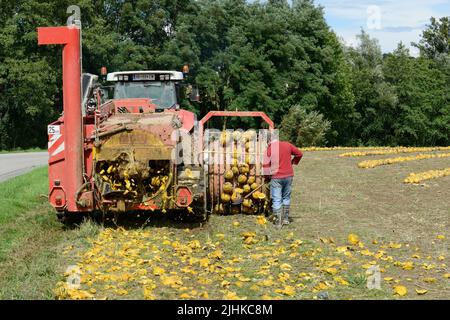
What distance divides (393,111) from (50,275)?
2359 inches

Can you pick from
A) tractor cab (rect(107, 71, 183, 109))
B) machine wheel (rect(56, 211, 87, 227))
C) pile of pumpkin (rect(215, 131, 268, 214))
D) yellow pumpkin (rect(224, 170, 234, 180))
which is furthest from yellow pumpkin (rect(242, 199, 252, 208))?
machine wheel (rect(56, 211, 87, 227))

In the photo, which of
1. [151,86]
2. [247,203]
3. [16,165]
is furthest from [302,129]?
[247,203]

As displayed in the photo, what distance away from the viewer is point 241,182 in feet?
40.2

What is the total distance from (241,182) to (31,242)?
4.33m

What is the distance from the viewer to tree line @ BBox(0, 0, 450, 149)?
42.2m

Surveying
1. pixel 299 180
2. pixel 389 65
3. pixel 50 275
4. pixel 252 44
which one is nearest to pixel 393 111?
pixel 389 65

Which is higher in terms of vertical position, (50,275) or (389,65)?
(389,65)

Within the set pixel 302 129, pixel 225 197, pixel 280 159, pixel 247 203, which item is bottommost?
pixel 247 203

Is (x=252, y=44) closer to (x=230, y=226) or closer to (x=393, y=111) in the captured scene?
(x=393, y=111)

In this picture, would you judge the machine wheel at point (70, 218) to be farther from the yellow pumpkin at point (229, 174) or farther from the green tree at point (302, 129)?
the green tree at point (302, 129)

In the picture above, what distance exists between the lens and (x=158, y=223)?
38.8 ft

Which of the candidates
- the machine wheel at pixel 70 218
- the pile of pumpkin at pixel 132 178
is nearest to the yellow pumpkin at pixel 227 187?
the pile of pumpkin at pixel 132 178

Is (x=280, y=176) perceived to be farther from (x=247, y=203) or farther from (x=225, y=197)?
(x=225, y=197)

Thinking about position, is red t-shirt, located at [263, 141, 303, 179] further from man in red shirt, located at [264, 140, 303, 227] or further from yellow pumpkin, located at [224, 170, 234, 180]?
yellow pumpkin, located at [224, 170, 234, 180]
